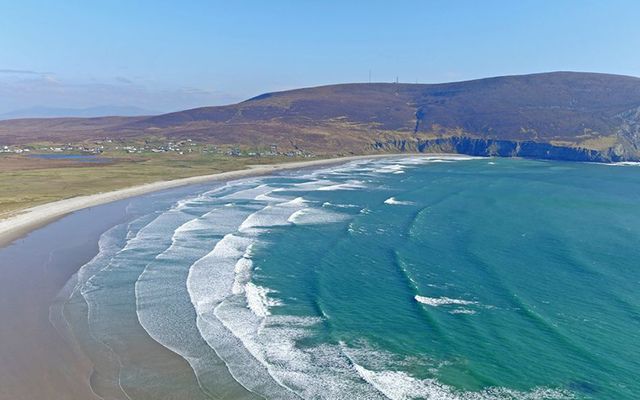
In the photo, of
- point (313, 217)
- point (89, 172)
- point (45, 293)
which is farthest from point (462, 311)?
point (89, 172)

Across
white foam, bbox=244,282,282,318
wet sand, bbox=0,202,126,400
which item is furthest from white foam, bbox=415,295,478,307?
wet sand, bbox=0,202,126,400

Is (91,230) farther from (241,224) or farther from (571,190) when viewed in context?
(571,190)

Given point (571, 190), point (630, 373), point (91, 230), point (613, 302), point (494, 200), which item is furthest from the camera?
point (571, 190)

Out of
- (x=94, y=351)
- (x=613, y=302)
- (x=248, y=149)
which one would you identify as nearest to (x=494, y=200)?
(x=613, y=302)

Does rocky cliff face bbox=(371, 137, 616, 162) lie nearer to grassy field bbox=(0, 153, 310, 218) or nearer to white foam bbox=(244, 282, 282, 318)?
grassy field bbox=(0, 153, 310, 218)

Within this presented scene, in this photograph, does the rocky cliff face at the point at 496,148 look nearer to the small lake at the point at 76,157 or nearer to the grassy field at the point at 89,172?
the grassy field at the point at 89,172
